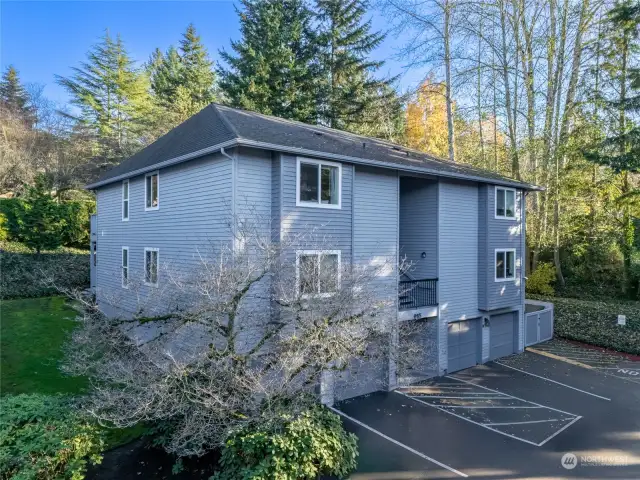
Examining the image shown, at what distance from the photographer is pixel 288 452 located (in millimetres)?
6719

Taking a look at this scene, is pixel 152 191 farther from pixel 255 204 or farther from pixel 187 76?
pixel 187 76

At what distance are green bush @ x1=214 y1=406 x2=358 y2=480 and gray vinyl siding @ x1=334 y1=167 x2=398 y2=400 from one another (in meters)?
3.84

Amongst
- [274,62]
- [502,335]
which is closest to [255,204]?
[502,335]

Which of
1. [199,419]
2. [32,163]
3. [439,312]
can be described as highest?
[32,163]

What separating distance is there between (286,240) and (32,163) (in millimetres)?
26297

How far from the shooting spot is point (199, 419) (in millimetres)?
7023

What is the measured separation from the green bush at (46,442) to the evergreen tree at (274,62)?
1963 cm

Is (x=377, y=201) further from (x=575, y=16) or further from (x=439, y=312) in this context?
(x=575, y=16)

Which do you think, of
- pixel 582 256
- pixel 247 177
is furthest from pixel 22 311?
pixel 582 256

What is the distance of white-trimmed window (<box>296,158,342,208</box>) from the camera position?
408 inches

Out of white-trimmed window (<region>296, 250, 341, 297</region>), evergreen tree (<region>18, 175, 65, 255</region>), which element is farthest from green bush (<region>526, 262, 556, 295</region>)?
evergreen tree (<region>18, 175, 65, 255</region>)

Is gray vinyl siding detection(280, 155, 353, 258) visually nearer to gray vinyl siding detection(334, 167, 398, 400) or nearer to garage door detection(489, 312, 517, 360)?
gray vinyl siding detection(334, 167, 398, 400)

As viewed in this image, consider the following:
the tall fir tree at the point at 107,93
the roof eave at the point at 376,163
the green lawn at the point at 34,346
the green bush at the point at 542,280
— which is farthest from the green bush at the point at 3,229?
the green bush at the point at 542,280

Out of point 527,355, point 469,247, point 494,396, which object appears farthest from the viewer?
point 527,355
